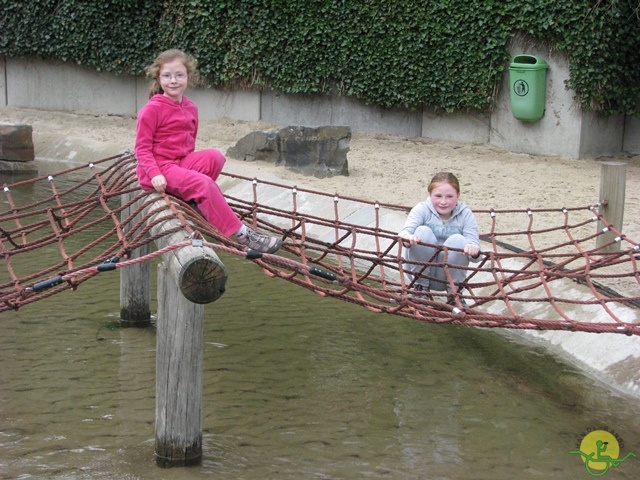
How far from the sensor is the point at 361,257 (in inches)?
165

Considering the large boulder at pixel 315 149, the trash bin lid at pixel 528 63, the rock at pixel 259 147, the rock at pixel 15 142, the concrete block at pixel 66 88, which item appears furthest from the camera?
the concrete block at pixel 66 88

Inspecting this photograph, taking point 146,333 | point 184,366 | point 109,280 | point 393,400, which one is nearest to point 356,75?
point 109,280

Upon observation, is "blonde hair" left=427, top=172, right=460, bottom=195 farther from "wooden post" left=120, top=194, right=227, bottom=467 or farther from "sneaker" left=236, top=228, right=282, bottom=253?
"wooden post" left=120, top=194, right=227, bottom=467

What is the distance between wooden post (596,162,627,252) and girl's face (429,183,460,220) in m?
1.42

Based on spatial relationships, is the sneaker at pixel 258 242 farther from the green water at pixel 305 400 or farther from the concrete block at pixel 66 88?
the concrete block at pixel 66 88

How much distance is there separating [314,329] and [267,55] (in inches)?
255

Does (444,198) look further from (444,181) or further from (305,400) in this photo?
(305,400)

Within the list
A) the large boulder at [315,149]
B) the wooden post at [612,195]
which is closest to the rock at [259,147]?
the large boulder at [315,149]

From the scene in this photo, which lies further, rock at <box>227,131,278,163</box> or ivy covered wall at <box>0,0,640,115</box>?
rock at <box>227,131,278,163</box>

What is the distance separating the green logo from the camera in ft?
12.9

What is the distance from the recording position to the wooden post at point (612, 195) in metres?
5.83

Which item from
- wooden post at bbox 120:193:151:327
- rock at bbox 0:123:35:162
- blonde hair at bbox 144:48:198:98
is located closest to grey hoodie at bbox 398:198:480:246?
blonde hair at bbox 144:48:198:98

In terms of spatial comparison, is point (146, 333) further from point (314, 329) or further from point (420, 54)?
point (420, 54)

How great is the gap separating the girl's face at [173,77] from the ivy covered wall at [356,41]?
18.6 feet
